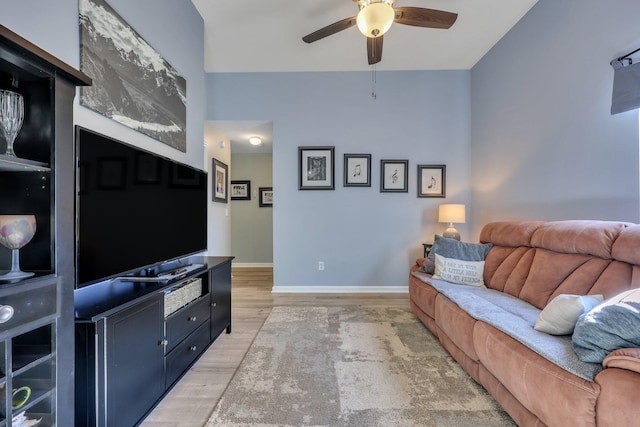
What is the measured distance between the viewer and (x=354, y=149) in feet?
11.8

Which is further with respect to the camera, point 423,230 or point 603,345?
point 423,230

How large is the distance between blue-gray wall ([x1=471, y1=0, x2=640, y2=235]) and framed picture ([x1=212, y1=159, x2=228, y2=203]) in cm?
350

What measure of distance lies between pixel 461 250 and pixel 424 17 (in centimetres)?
196

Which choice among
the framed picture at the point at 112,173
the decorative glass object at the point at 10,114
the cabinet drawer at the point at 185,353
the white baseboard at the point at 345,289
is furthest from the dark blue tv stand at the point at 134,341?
the white baseboard at the point at 345,289

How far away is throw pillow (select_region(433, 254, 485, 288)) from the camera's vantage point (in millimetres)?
2342

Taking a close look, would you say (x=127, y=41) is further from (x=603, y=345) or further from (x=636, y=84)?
(x=636, y=84)

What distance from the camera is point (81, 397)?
1064 millimetres

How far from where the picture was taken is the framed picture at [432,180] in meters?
3.61

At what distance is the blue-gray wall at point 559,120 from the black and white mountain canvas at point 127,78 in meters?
3.26

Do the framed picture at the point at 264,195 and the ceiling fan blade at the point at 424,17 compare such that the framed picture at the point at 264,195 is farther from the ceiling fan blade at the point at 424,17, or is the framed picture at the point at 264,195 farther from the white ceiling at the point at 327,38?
the ceiling fan blade at the point at 424,17

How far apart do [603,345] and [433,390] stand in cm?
88

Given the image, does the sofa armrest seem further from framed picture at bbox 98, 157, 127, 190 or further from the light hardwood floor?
framed picture at bbox 98, 157, 127, 190

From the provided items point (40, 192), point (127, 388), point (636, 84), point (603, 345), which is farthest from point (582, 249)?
point (40, 192)

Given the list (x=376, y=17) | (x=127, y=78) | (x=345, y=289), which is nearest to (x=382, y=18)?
(x=376, y=17)
